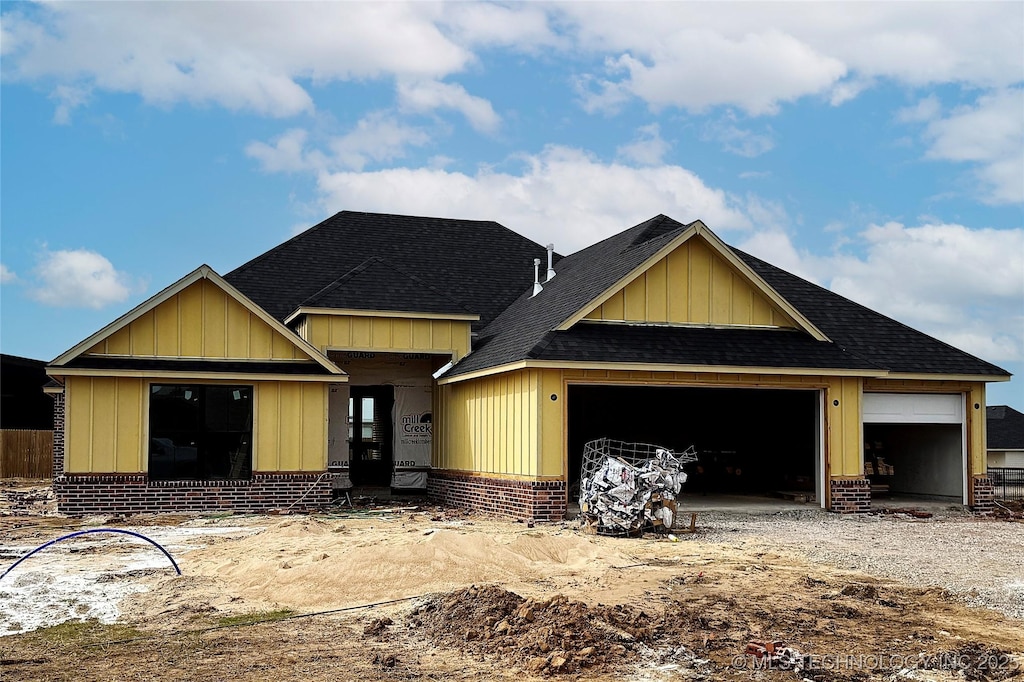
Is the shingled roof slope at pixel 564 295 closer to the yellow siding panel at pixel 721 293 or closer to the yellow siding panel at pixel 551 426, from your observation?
the yellow siding panel at pixel 551 426

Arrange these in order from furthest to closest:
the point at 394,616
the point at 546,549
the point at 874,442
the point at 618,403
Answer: the point at 618,403 → the point at 874,442 → the point at 546,549 → the point at 394,616

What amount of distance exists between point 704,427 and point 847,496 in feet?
24.5

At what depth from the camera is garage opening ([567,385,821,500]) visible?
2636cm

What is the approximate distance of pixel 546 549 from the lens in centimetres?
1366

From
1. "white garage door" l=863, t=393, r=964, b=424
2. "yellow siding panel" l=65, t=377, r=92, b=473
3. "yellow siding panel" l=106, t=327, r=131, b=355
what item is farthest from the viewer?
"white garage door" l=863, t=393, r=964, b=424

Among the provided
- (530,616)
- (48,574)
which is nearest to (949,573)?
(530,616)

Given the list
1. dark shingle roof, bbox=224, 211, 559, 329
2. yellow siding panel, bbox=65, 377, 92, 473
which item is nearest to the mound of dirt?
yellow siding panel, bbox=65, 377, 92, 473

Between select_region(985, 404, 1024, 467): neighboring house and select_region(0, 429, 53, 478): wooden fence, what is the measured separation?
125ft

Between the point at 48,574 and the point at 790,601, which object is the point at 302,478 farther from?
the point at 790,601

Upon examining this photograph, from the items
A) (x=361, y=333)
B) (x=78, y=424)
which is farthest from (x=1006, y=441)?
(x=78, y=424)

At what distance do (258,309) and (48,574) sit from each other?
367 inches

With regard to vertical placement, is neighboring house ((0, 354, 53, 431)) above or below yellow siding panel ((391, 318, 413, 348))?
below

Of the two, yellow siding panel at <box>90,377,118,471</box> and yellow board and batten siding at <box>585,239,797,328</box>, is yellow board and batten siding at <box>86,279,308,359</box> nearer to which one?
yellow siding panel at <box>90,377,118,471</box>

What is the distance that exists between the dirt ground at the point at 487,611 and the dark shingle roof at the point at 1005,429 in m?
35.3
